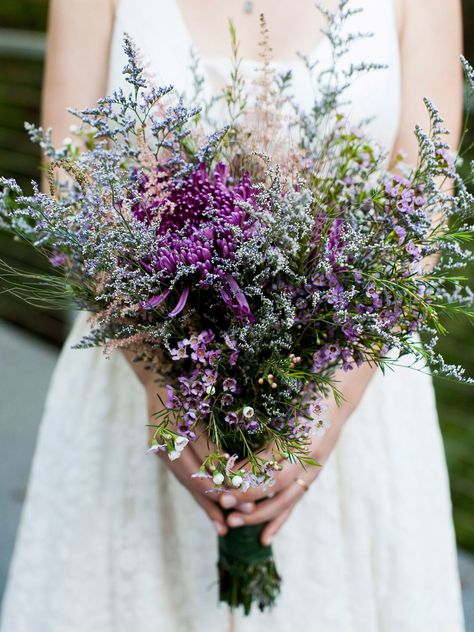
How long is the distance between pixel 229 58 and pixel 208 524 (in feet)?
3.42

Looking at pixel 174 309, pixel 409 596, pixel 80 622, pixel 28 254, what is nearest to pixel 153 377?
pixel 174 309

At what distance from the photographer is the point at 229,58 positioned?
166cm

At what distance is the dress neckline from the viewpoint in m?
1.62

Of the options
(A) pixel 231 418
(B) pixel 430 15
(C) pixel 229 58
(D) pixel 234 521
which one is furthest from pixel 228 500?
(B) pixel 430 15

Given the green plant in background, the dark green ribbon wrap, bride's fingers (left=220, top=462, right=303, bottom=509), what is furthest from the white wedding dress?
the green plant in background

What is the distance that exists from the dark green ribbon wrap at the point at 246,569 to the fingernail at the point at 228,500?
0.21ft

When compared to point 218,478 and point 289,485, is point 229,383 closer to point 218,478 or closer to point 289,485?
point 218,478

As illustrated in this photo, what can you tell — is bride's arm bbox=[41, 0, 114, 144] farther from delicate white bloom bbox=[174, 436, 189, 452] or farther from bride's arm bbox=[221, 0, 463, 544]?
delicate white bloom bbox=[174, 436, 189, 452]

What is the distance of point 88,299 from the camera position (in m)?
1.12

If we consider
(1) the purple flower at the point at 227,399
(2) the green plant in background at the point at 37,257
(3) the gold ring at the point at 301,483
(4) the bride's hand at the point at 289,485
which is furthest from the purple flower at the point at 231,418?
(2) the green plant in background at the point at 37,257

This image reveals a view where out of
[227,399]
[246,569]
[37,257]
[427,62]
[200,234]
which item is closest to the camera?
[200,234]

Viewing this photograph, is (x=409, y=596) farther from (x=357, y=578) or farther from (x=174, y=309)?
(x=174, y=309)

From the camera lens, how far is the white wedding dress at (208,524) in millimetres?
1646

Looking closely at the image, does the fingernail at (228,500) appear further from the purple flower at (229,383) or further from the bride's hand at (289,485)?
the purple flower at (229,383)
